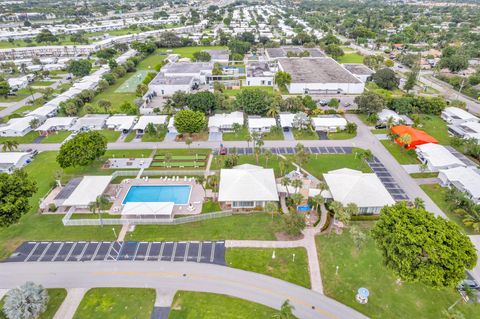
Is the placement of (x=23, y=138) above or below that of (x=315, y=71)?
below

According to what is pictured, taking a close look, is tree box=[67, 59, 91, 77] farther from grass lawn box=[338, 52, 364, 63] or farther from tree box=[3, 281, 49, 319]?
grass lawn box=[338, 52, 364, 63]

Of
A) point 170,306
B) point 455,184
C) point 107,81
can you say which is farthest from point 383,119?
point 107,81

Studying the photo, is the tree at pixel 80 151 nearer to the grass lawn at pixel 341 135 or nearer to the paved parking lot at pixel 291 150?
the paved parking lot at pixel 291 150

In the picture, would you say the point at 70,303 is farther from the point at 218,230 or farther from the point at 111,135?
the point at 111,135

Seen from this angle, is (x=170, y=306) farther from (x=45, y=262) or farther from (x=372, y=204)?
(x=372, y=204)

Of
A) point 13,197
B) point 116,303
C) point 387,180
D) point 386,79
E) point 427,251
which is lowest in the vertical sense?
point 116,303

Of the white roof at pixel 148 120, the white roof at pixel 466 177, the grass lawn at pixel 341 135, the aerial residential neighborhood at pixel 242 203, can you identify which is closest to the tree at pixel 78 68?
the aerial residential neighborhood at pixel 242 203

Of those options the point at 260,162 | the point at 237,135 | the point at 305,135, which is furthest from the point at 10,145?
the point at 305,135
